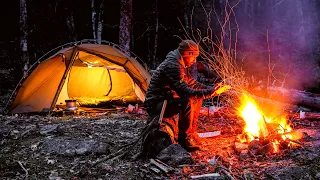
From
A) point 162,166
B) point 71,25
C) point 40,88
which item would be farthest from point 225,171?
point 71,25

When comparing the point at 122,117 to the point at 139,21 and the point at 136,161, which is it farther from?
the point at 139,21

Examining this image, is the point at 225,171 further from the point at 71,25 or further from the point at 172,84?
the point at 71,25

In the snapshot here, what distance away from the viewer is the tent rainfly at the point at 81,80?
8.88m

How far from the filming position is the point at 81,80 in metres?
11.1

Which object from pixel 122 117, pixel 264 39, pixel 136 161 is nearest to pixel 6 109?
pixel 122 117

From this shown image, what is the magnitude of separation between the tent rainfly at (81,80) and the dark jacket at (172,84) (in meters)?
4.48

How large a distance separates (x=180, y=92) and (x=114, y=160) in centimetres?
146

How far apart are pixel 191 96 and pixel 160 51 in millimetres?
16261

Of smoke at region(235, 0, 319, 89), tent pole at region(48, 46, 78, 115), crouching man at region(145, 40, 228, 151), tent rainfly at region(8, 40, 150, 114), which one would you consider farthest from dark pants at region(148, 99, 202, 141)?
smoke at region(235, 0, 319, 89)

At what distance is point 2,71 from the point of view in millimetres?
15172

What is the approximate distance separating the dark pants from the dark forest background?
7707 millimetres

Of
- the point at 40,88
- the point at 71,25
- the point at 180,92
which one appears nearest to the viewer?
the point at 180,92

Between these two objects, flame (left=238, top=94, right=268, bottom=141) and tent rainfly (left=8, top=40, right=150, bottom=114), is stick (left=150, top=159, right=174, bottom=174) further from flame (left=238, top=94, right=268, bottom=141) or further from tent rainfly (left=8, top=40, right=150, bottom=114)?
tent rainfly (left=8, top=40, right=150, bottom=114)

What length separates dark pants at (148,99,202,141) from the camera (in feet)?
16.1
